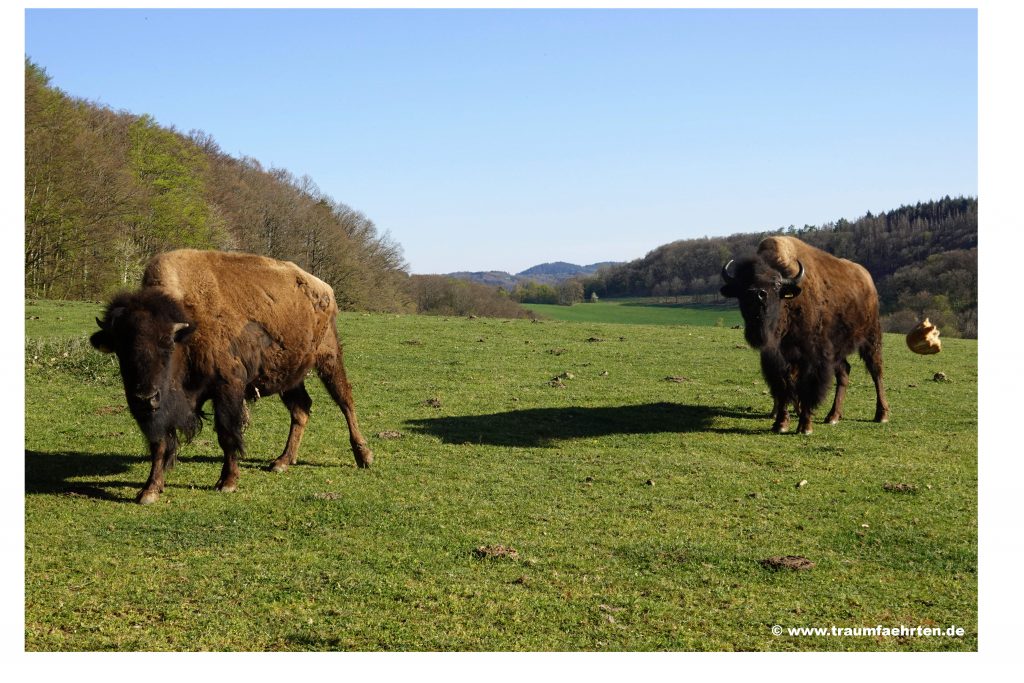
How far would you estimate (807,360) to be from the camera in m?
12.0

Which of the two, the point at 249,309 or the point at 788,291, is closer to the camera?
the point at 249,309

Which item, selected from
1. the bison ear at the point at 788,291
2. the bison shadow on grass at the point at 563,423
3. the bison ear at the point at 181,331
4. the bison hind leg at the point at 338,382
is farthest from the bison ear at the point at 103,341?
the bison ear at the point at 788,291

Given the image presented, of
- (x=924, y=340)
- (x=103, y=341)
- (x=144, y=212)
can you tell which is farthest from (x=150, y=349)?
(x=144, y=212)

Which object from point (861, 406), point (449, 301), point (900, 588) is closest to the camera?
point (900, 588)

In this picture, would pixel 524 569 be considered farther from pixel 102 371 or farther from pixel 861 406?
pixel 102 371

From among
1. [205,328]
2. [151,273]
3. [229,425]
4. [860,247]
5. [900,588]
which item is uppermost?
[860,247]

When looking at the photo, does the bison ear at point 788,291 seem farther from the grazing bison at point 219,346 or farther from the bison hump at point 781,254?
the grazing bison at point 219,346

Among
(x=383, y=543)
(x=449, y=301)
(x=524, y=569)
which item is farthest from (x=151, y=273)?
(x=449, y=301)

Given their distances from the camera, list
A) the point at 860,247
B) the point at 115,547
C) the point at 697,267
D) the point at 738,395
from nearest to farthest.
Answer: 1. the point at 115,547
2. the point at 738,395
3. the point at 860,247
4. the point at 697,267

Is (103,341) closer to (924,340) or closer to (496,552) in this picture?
(496,552)

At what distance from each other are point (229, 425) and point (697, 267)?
132ft

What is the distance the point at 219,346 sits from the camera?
8.08 metres

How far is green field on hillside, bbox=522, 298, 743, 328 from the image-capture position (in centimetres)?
4191

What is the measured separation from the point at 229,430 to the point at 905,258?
114ft
